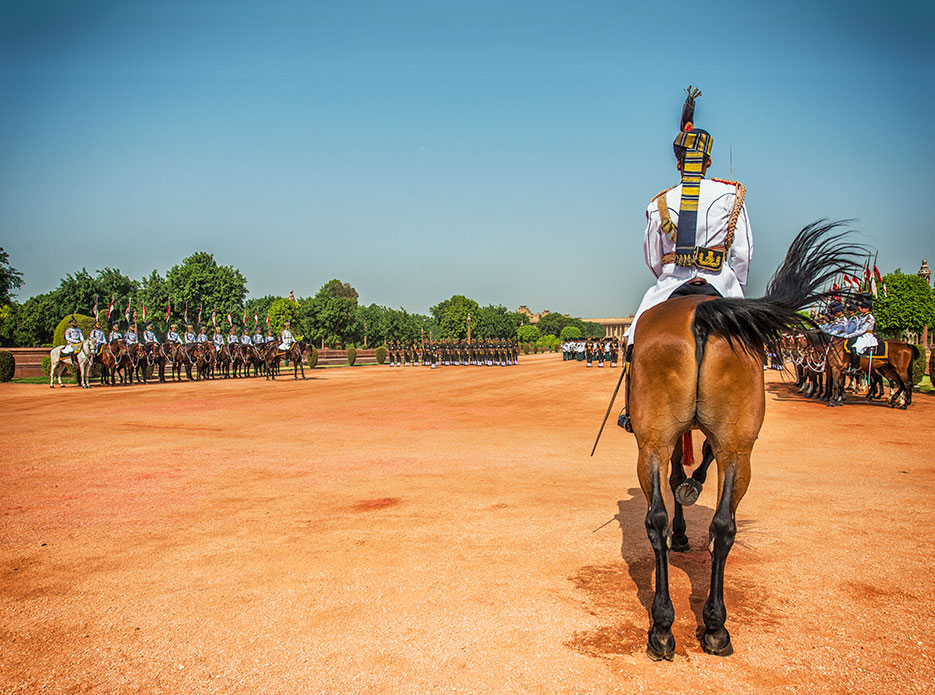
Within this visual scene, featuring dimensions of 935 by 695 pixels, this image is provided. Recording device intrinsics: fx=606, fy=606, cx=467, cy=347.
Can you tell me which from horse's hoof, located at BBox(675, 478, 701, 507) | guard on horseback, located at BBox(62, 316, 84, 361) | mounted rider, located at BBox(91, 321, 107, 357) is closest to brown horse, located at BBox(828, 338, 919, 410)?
horse's hoof, located at BBox(675, 478, 701, 507)

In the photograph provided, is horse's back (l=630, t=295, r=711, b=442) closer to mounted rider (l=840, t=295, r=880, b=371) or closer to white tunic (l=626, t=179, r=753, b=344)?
white tunic (l=626, t=179, r=753, b=344)

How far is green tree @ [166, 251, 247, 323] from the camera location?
68.8 meters

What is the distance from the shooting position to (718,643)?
3100mm

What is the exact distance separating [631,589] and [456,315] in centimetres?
9423

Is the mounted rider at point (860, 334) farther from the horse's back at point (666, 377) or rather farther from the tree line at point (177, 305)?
the tree line at point (177, 305)

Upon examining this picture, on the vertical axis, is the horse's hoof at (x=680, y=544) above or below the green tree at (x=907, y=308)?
below

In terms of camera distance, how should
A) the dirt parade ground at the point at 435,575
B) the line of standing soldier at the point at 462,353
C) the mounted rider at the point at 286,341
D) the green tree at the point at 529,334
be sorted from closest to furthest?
1. the dirt parade ground at the point at 435,575
2. the mounted rider at the point at 286,341
3. the line of standing soldier at the point at 462,353
4. the green tree at the point at 529,334

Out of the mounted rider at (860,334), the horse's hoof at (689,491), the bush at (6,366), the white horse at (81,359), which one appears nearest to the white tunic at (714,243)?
the horse's hoof at (689,491)

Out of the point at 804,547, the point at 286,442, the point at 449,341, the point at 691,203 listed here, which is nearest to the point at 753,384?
the point at 691,203

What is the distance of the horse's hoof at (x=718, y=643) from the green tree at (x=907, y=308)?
50393 mm

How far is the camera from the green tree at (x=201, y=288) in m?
68.8

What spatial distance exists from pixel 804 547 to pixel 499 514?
2.49 m

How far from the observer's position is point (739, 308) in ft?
11.1

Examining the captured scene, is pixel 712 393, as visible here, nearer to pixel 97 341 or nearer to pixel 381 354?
pixel 97 341
